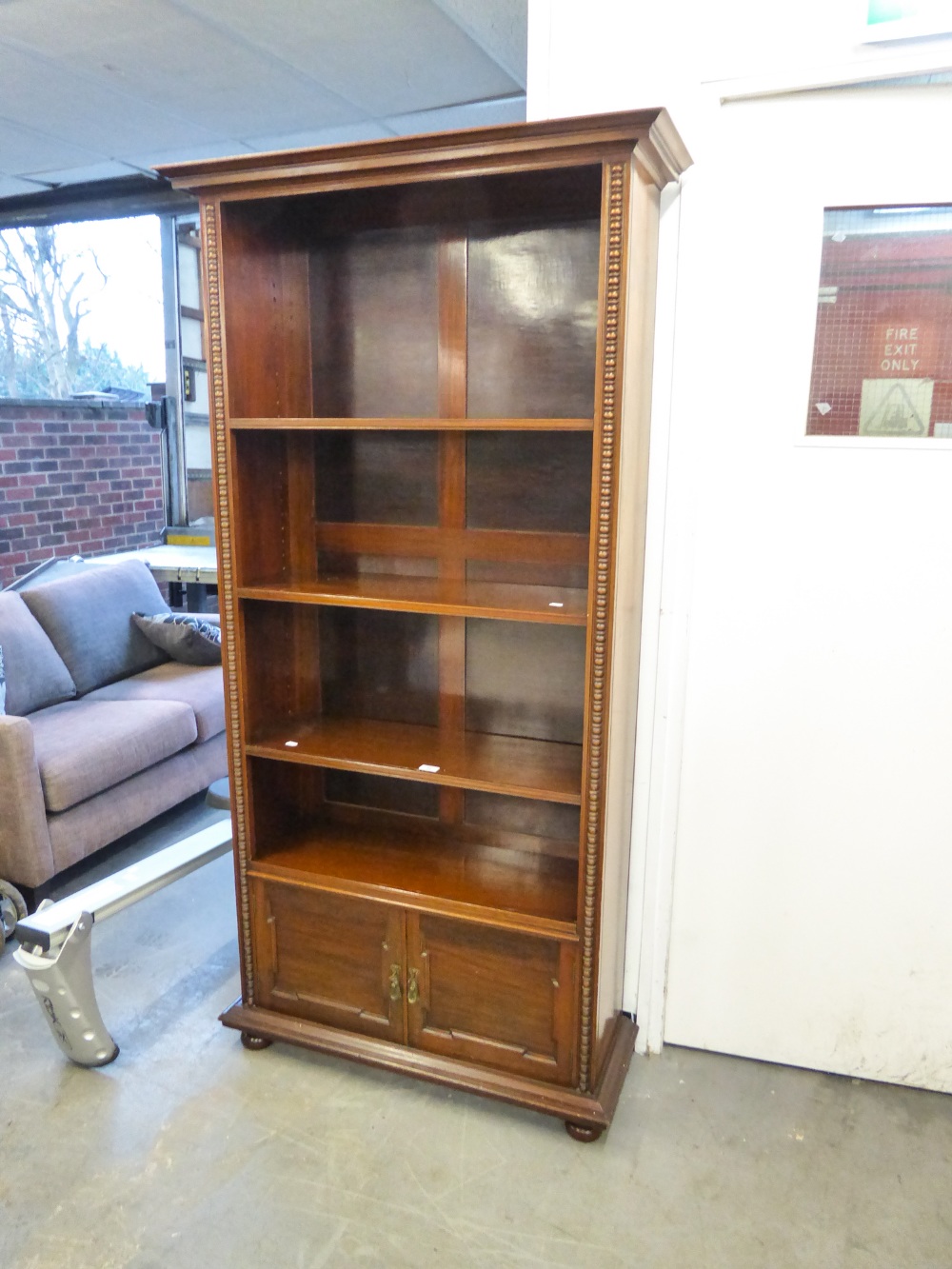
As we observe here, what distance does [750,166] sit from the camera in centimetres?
173

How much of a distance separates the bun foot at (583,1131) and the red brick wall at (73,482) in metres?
4.12

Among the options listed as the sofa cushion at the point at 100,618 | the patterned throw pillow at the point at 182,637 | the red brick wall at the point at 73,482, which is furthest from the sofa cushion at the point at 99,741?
the red brick wall at the point at 73,482

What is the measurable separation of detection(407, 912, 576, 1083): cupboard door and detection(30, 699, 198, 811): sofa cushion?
139cm

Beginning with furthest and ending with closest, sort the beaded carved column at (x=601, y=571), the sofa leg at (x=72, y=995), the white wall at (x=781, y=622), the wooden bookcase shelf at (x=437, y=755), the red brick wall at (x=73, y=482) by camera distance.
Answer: the red brick wall at (x=73, y=482), the sofa leg at (x=72, y=995), the wooden bookcase shelf at (x=437, y=755), the white wall at (x=781, y=622), the beaded carved column at (x=601, y=571)

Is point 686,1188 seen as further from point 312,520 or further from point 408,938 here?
point 312,520

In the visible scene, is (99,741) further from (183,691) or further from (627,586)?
(627,586)

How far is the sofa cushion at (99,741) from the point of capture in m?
2.73

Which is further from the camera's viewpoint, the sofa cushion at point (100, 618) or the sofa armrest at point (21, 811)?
the sofa cushion at point (100, 618)

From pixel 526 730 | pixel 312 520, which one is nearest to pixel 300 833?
pixel 526 730

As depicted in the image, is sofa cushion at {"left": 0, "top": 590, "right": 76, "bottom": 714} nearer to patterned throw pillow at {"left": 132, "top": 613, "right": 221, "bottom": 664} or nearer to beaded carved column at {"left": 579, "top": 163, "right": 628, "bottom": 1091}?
patterned throw pillow at {"left": 132, "top": 613, "right": 221, "bottom": 664}

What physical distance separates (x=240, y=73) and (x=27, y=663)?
2.15 meters

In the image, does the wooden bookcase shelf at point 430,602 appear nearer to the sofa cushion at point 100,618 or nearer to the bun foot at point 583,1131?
the bun foot at point 583,1131

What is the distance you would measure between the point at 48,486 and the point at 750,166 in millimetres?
4305

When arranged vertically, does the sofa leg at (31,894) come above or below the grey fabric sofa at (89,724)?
below
